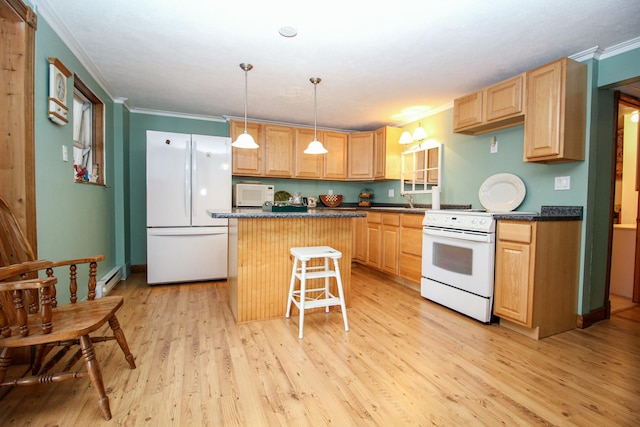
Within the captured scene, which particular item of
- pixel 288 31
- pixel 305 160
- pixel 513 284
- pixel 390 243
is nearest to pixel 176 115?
pixel 305 160

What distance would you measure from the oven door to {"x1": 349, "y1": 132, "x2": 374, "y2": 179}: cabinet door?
1.86m

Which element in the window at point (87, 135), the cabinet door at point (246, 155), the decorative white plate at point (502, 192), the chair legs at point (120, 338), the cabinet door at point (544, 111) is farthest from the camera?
the cabinet door at point (246, 155)

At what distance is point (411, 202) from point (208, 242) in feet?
9.31

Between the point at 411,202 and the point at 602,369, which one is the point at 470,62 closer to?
the point at 411,202

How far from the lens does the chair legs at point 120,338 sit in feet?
5.56

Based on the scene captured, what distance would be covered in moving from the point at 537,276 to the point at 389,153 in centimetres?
269

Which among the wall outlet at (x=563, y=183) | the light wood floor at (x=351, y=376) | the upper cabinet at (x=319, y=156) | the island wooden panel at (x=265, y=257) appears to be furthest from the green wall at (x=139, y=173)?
the wall outlet at (x=563, y=183)

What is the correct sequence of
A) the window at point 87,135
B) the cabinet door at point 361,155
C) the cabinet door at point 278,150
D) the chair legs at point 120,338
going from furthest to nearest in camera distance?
the cabinet door at point 361,155
the cabinet door at point 278,150
the window at point 87,135
the chair legs at point 120,338

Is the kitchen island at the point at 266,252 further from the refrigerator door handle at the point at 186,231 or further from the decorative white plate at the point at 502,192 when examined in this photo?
the decorative white plate at the point at 502,192

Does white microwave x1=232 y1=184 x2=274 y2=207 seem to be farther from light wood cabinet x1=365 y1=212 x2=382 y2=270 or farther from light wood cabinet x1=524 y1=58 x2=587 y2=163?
light wood cabinet x1=524 y1=58 x2=587 y2=163

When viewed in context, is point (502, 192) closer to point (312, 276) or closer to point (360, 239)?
point (360, 239)

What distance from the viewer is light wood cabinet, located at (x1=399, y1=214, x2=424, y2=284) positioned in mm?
3426

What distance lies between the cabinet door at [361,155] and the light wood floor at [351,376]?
2621mm

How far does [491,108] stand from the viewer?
2.89 metres
